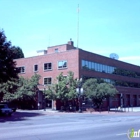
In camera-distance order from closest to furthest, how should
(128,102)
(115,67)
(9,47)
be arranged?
1. (9,47)
2. (115,67)
3. (128,102)

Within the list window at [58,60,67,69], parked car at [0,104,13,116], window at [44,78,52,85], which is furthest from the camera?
window at [44,78,52,85]

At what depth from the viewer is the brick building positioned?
51.3 m

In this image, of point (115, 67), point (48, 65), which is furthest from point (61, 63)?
point (115, 67)

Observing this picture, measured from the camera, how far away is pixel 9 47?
3453cm

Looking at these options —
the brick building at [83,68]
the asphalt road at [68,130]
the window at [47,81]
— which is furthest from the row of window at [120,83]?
the asphalt road at [68,130]

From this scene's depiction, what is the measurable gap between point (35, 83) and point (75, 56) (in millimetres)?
10223

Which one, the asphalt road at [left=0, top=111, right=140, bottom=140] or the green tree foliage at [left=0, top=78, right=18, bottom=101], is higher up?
the green tree foliage at [left=0, top=78, right=18, bottom=101]

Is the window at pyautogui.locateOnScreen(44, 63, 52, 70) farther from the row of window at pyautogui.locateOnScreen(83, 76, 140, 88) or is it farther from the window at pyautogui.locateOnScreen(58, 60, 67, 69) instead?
the row of window at pyautogui.locateOnScreen(83, 76, 140, 88)

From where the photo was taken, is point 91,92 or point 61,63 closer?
point 91,92

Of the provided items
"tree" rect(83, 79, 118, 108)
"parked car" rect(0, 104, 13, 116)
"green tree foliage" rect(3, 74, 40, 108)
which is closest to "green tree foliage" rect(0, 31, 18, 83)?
"parked car" rect(0, 104, 13, 116)

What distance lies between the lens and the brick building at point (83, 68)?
51344 mm

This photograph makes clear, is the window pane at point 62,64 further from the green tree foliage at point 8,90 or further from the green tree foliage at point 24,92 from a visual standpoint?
the green tree foliage at point 8,90

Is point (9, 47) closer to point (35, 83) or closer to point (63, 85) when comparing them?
point (63, 85)

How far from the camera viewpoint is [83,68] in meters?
51.4
